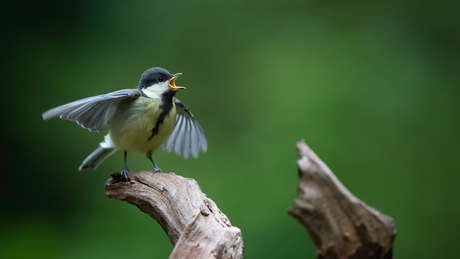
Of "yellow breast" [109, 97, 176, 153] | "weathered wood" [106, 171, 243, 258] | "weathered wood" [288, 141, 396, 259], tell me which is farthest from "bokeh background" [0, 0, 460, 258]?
"weathered wood" [288, 141, 396, 259]

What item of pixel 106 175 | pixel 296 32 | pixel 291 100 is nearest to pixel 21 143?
pixel 106 175

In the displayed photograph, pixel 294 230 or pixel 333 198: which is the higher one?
pixel 294 230

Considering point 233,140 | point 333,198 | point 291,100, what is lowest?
point 333,198

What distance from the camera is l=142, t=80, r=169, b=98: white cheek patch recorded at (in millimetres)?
2188

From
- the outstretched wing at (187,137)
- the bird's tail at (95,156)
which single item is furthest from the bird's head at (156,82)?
the bird's tail at (95,156)

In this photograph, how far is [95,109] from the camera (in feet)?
6.82

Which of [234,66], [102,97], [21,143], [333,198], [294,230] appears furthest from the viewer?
[234,66]

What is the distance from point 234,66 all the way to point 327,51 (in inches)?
33.1

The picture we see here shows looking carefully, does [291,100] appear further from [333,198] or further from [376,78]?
[333,198]

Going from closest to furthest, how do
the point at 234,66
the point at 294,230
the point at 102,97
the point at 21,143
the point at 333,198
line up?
the point at 333,198
the point at 102,97
the point at 294,230
the point at 21,143
the point at 234,66

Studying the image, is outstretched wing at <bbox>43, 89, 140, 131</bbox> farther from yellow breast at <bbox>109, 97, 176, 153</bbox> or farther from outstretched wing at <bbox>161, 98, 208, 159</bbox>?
outstretched wing at <bbox>161, 98, 208, 159</bbox>

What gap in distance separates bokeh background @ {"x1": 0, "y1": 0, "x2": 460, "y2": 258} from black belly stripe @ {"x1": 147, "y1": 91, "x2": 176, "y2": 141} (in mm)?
1326

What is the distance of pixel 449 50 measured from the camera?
3.46m

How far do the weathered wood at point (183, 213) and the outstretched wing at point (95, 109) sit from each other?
32 cm
